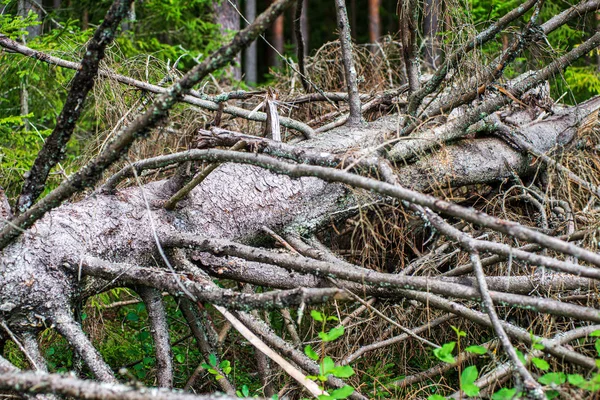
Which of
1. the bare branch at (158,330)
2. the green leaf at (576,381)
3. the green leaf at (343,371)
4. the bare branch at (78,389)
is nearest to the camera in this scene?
the bare branch at (78,389)

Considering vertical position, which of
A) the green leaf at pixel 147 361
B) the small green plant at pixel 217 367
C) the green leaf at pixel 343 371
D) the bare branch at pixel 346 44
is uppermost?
the bare branch at pixel 346 44

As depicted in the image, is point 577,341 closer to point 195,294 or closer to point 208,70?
point 195,294

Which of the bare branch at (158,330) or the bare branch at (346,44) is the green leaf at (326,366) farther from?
the bare branch at (346,44)

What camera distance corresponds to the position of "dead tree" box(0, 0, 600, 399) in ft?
5.54

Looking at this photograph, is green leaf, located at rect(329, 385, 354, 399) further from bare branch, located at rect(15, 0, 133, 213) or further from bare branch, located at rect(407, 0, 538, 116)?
bare branch, located at rect(407, 0, 538, 116)

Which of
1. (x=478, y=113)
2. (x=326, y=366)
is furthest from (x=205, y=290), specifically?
(x=478, y=113)

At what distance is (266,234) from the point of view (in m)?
2.62

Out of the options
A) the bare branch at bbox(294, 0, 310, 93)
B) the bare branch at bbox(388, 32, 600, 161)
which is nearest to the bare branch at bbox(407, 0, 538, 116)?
the bare branch at bbox(388, 32, 600, 161)

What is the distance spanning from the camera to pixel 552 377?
1.70 metres

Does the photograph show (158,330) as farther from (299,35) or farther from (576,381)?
(299,35)

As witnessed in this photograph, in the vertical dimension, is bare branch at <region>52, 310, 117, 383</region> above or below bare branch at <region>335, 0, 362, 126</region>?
below

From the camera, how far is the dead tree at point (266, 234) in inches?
66.4

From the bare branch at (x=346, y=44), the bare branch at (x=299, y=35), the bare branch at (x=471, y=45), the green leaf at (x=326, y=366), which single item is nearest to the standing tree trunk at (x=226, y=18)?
the bare branch at (x=299, y=35)

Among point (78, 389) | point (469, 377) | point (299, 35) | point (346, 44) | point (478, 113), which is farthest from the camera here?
point (299, 35)
